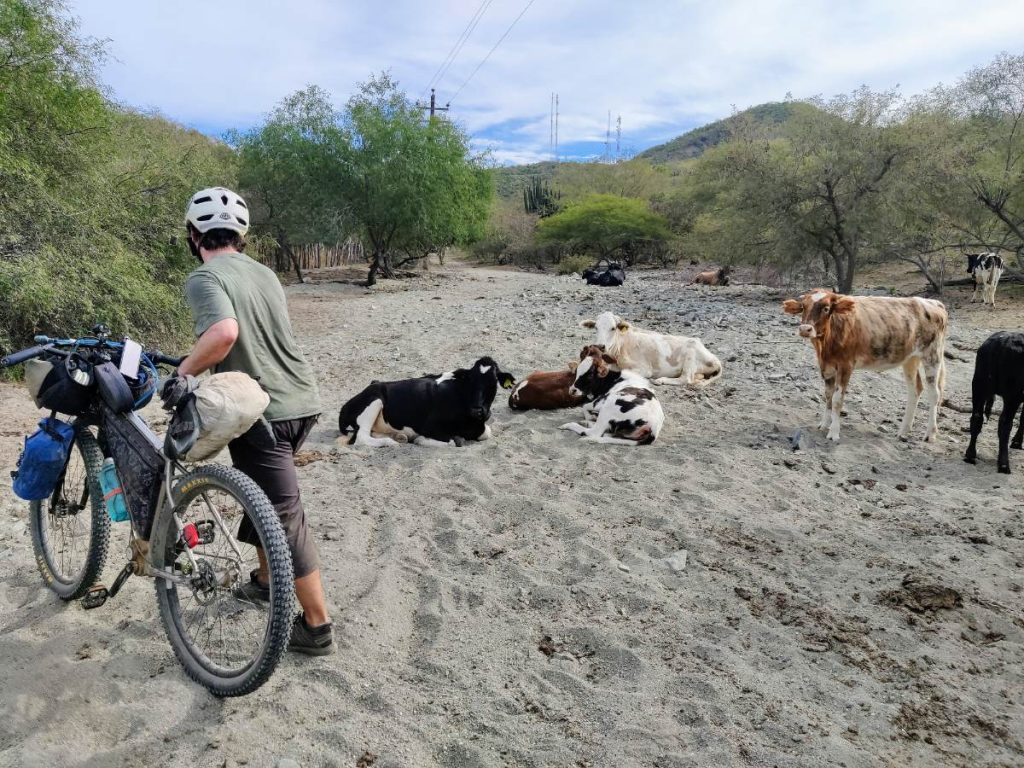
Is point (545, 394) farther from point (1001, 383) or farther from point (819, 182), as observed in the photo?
point (819, 182)

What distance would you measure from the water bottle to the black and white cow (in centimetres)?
342

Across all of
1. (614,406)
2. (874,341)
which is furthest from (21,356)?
(874,341)

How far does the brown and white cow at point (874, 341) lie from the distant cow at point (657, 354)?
2005mm

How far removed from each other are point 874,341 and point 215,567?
6390 millimetres

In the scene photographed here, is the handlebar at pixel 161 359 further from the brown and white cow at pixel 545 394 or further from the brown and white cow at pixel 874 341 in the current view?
the brown and white cow at pixel 874 341

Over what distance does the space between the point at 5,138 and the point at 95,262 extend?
1.88m

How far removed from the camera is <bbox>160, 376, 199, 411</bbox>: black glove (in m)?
2.51

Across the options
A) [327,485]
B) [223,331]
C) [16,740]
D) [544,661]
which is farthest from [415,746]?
[327,485]

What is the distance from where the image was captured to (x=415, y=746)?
2.63m

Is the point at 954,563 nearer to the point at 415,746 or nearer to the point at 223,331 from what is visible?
the point at 415,746

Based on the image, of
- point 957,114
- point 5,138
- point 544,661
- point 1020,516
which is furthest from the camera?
point 957,114

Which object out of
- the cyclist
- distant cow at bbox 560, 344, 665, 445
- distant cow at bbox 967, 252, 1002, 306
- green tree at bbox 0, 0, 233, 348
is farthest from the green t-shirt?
distant cow at bbox 967, 252, 1002, 306

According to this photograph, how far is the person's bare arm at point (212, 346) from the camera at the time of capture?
2611 millimetres

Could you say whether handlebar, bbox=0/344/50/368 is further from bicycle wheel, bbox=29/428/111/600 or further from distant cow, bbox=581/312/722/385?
distant cow, bbox=581/312/722/385
